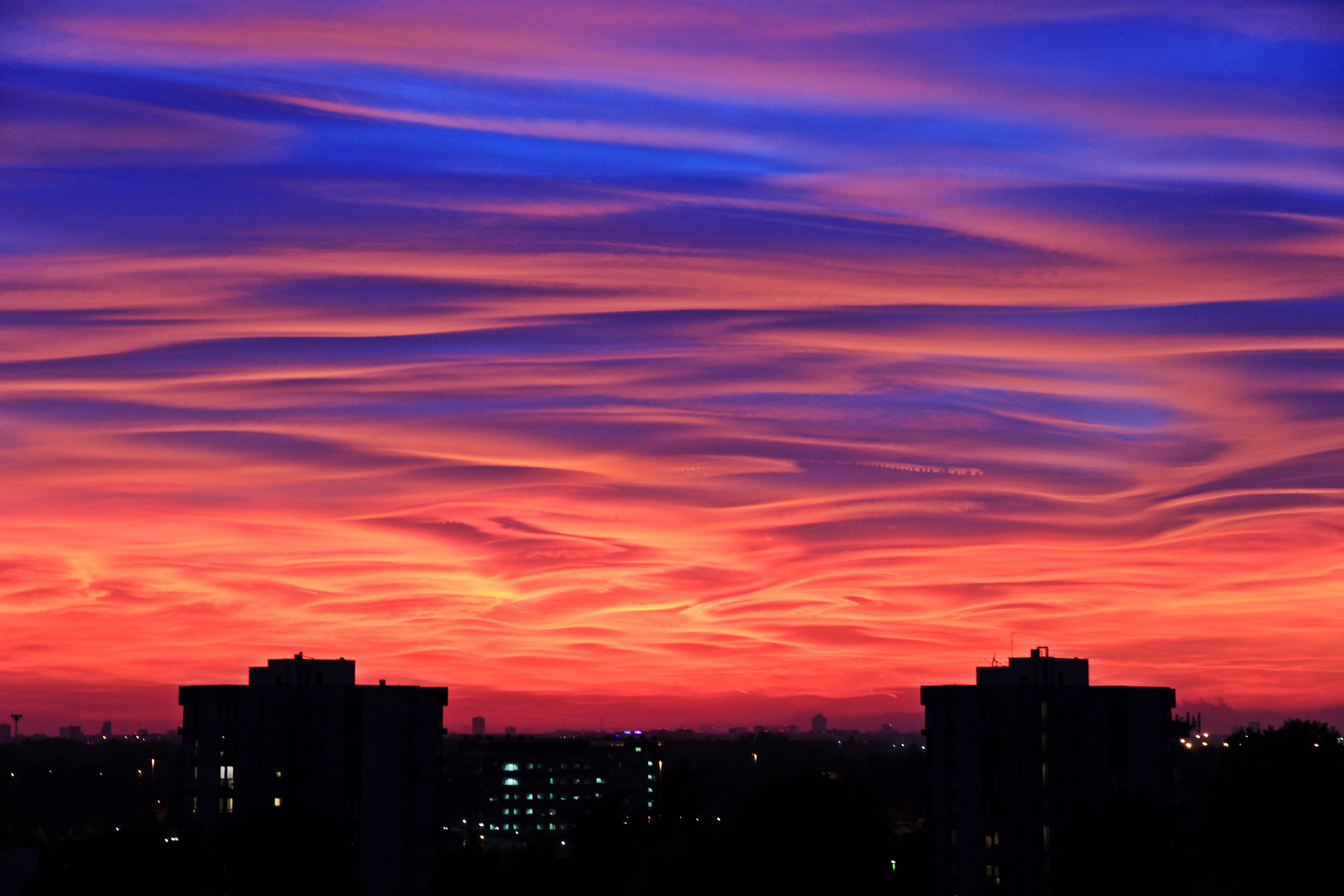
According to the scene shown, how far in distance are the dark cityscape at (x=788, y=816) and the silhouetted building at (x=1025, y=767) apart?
0.52ft

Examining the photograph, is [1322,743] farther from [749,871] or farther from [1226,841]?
[749,871]

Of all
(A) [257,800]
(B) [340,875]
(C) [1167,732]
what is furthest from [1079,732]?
(A) [257,800]

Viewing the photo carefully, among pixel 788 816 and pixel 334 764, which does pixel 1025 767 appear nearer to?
pixel 788 816

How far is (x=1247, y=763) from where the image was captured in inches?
4262

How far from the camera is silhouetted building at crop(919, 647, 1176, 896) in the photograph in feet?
417

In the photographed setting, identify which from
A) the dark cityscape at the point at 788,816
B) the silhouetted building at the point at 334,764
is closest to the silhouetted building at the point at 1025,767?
the dark cityscape at the point at 788,816

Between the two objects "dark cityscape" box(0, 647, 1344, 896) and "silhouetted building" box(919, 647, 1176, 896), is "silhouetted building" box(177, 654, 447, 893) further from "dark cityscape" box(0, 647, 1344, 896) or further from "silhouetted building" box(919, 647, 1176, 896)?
"silhouetted building" box(919, 647, 1176, 896)

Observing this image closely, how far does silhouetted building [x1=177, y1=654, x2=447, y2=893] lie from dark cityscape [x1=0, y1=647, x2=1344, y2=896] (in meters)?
0.17

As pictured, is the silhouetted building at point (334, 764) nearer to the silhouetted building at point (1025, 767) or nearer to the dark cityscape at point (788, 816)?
the dark cityscape at point (788, 816)

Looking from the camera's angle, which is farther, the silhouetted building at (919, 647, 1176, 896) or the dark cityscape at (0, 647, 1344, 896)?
the silhouetted building at (919, 647, 1176, 896)

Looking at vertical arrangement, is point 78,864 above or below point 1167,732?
below

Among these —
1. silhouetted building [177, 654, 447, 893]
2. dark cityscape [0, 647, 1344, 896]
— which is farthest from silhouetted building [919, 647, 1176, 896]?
silhouetted building [177, 654, 447, 893]

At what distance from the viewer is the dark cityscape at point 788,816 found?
10038 cm

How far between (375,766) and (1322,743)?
74.6 metres
